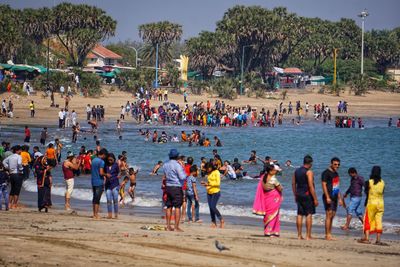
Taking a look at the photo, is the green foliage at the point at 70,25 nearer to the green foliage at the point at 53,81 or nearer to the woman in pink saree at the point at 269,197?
the green foliage at the point at 53,81

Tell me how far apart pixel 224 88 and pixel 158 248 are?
66.8 metres

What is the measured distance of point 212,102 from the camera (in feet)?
246

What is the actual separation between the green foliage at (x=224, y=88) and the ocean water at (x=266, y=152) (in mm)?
9751

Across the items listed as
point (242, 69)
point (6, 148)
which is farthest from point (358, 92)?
point (6, 148)

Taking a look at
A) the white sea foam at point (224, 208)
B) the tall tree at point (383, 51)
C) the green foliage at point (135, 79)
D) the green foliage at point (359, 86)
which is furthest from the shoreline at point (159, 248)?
the tall tree at point (383, 51)

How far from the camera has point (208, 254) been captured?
38.9 feet

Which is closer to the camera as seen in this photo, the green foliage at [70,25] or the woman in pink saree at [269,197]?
the woman in pink saree at [269,197]

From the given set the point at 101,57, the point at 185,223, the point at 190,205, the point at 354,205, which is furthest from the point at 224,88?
the point at 185,223

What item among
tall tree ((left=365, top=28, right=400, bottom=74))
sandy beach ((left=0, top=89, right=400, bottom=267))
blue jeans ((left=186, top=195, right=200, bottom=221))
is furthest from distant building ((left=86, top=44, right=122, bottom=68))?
sandy beach ((left=0, top=89, right=400, bottom=267))

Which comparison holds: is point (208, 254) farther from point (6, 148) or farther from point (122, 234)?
point (6, 148)

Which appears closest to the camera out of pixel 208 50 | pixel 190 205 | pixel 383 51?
pixel 190 205

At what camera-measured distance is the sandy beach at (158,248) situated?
11.1 m

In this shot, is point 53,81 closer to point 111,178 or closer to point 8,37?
point 8,37

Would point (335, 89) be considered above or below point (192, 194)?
above
